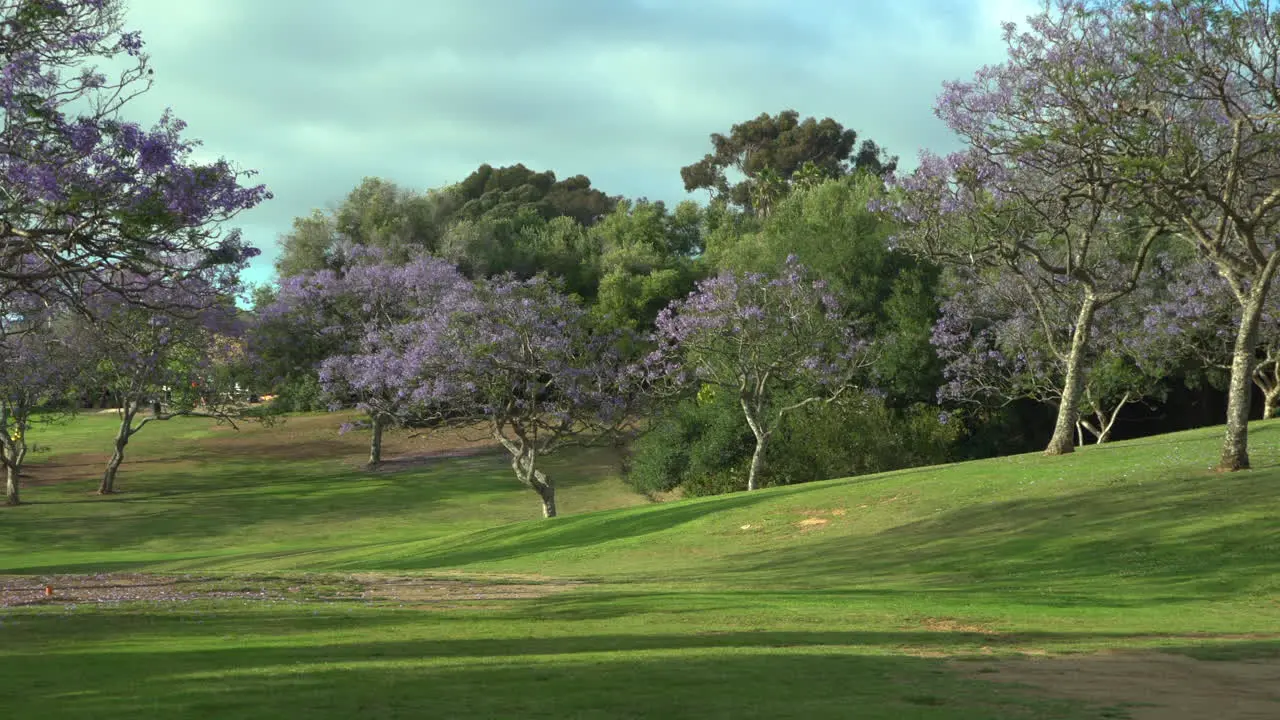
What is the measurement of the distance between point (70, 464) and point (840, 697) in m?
68.7

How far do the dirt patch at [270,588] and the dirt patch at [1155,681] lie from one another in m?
10.9

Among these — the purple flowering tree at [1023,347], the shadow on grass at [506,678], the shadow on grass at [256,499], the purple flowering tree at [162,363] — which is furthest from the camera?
the shadow on grass at [256,499]

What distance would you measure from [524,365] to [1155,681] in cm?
3519

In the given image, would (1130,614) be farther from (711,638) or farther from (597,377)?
(597,377)

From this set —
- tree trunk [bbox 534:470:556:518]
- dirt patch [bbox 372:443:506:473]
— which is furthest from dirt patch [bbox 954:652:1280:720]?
Answer: dirt patch [bbox 372:443:506:473]

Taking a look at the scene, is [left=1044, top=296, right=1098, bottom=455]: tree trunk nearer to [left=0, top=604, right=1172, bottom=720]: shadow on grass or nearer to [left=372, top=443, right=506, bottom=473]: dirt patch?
[left=0, top=604, right=1172, bottom=720]: shadow on grass

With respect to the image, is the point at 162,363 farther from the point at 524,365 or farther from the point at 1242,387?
the point at 1242,387

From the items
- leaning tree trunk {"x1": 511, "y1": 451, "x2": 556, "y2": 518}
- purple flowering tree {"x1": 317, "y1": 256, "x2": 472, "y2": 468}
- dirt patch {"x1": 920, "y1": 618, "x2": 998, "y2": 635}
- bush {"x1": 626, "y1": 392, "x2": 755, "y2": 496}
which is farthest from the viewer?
bush {"x1": 626, "y1": 392, "x2": 755, "y2": 496}

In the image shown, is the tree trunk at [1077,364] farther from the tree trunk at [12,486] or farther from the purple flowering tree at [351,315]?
the tree trunk at [12,486]

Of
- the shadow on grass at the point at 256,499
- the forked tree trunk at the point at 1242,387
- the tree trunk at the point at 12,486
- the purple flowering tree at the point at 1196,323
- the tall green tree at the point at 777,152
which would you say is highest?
the tall green tree at the point at 777,152

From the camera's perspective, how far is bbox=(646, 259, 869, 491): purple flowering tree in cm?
4431

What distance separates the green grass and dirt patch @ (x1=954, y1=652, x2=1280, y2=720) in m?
0.47

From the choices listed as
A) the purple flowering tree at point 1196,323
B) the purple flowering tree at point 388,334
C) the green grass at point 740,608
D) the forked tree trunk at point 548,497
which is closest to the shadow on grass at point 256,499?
the green grass at point 740,608

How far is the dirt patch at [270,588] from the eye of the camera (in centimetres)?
1989
